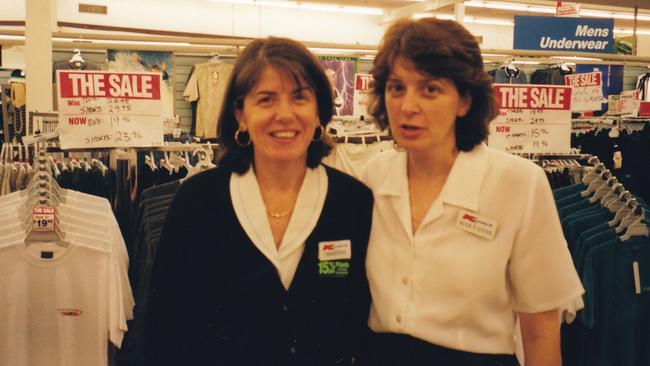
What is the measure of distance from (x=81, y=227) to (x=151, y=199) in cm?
30

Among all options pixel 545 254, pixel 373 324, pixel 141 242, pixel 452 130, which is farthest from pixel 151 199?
pixel 545 254

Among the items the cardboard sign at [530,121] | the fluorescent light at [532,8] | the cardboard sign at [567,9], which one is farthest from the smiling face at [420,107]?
the fluorescent light at [532,8]

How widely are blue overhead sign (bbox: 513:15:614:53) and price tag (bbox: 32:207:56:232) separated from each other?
5028 millimetres

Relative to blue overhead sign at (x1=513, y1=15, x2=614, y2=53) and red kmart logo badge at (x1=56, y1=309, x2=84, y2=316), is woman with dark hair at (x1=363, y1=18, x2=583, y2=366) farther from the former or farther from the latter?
blue overhead sign at (x1=513, y1=15, x2=614, y2=53)

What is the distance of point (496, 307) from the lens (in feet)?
5.53

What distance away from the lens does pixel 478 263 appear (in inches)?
64.7

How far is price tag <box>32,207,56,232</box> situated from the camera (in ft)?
7.35

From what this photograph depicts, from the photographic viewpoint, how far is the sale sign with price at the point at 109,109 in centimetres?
279

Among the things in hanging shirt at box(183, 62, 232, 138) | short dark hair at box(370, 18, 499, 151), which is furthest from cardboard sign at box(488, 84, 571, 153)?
hanging shirt at box(183, 62, 232, 138)

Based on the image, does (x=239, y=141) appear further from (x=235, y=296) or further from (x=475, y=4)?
(x=475, y=4)

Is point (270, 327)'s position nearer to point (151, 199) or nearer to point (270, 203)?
Result: point (270, 203)

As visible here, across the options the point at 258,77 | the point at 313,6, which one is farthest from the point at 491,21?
the point at 258,77

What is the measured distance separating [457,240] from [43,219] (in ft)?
4.94

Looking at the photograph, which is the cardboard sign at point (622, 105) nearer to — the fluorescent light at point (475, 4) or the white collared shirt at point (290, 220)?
the fluorescent light at point (475, 4)
